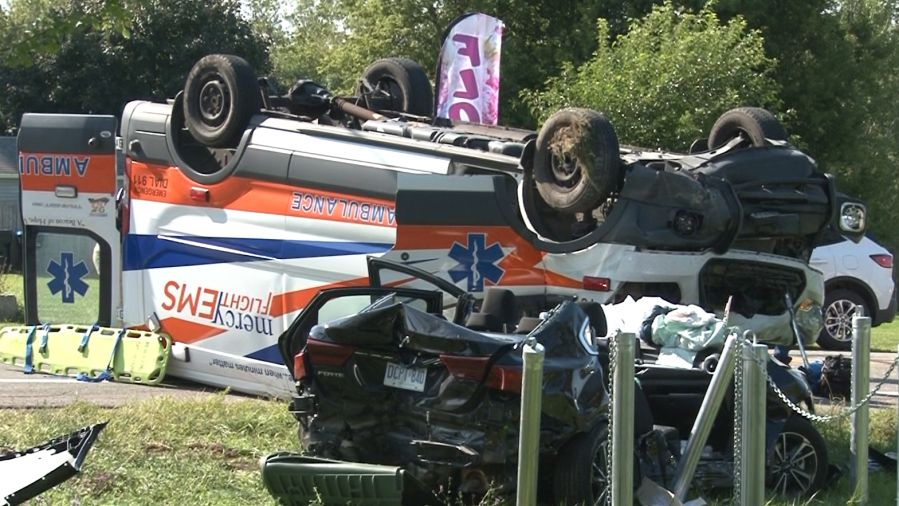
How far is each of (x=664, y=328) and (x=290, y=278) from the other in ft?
11.6

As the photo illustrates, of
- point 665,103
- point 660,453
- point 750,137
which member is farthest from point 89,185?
point 665,103

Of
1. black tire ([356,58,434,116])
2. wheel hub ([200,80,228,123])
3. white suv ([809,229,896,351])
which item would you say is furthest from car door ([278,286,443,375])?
white suv ([809,229,896,351])

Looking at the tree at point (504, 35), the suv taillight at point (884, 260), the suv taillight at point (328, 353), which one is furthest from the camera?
the tree at point (504, 35)

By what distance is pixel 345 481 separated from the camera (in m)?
6.30

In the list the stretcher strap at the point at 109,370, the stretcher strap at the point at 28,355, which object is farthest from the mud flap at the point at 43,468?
the stretcher strap at the point at 28,355

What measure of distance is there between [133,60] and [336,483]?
103 ft

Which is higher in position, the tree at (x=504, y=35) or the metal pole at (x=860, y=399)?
the tree at (x=504, y=35)

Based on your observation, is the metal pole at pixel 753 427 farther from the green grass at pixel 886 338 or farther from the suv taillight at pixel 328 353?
the green grass at pixel 886 338

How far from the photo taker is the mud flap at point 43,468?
5.24 metres

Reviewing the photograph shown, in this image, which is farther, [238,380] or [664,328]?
[238,380]

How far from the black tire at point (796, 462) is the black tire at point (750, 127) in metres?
3.80

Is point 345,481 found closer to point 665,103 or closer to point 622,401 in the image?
point 622,401

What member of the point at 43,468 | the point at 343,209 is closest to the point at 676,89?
the point at 343,209

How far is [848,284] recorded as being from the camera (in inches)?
658
